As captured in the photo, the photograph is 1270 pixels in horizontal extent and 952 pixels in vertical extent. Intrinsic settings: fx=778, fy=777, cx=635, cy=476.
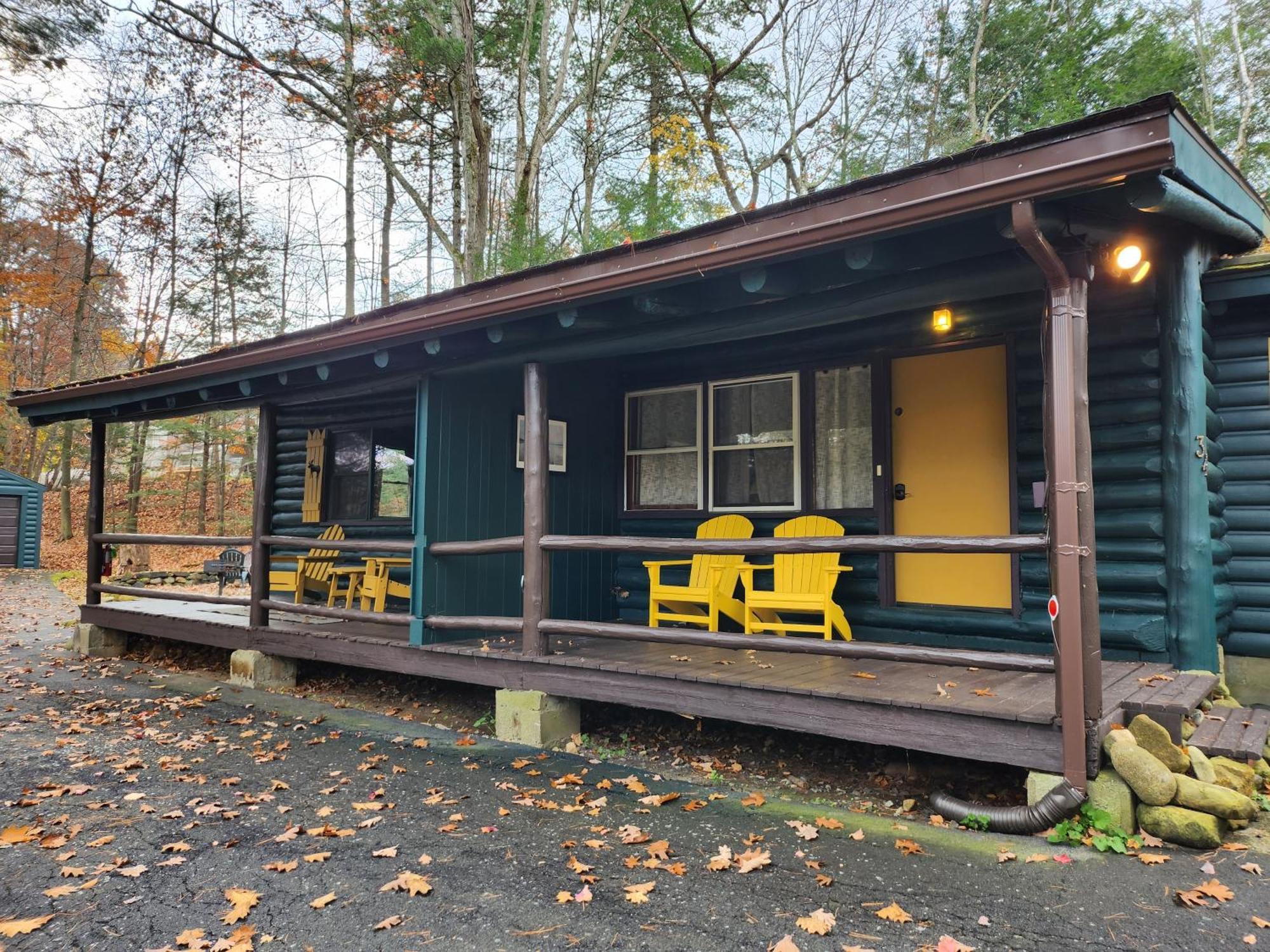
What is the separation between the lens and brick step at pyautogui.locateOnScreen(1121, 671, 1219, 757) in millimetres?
3070

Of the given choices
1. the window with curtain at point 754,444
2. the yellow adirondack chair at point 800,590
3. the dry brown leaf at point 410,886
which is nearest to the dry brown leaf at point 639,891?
the dry brown leaf at point 410,886

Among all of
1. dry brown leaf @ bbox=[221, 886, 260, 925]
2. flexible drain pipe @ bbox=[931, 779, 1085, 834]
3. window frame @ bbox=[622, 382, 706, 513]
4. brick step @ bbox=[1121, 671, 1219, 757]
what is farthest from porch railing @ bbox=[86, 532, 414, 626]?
brick step @ bbox=[1121, 671, 1219, 757]

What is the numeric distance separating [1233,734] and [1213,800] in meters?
0.57

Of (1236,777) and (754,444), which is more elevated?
(754,444)

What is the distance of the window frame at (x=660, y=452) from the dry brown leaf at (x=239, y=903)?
3.98m

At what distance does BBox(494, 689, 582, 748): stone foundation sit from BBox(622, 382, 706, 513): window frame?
199cm

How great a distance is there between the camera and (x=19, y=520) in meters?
17.3

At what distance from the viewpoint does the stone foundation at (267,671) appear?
20.5 feet

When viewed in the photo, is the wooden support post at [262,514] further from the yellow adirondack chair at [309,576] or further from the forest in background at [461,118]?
the forest in background at [461,118]

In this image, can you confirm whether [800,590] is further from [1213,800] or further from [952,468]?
[1213,800]

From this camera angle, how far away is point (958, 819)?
3.22 metres

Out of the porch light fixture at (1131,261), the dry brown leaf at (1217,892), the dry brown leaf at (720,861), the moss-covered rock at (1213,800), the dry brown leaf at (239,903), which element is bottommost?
the dry brown leaf at (239,903)

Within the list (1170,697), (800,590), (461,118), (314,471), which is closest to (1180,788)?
(1170,697)

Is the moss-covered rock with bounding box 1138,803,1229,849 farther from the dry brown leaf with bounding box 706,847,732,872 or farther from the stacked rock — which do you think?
the dry brown leaf with bounding box 706,847,732,872
